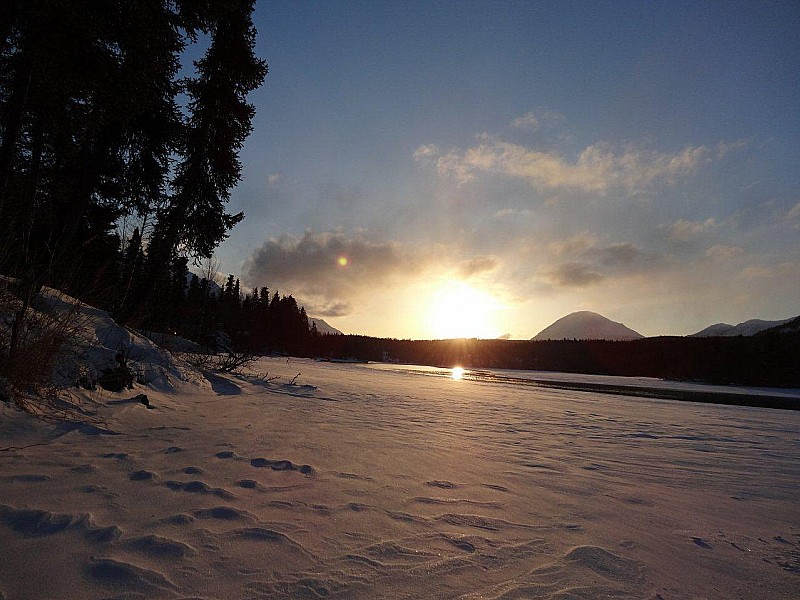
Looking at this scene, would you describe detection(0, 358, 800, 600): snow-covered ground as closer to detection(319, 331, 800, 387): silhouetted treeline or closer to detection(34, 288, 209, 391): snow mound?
detection(34, 288, 209, 391): snow mound

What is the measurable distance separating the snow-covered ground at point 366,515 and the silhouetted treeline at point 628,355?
54407 mm

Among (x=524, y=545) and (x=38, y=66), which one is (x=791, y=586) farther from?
(x=38, y=66)

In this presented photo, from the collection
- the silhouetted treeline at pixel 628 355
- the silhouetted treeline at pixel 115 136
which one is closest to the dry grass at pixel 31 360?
the silhouetted treeline at pixel 115 136

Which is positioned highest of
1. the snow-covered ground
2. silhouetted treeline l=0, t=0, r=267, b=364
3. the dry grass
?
silhouetted treeline l=0, t=0, r=267, b=364

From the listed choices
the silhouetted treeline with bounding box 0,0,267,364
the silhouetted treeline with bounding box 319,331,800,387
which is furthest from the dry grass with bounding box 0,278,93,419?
the silhouetted treeline with bounding box 319,331,800,387

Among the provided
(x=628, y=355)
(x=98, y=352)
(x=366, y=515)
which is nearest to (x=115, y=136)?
(x=98, y=352)

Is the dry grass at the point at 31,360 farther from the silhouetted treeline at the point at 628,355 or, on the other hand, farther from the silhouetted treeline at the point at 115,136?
the silhouetted treeline at the point at 628,355

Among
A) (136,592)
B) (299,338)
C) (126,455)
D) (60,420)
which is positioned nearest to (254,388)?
(60,420)

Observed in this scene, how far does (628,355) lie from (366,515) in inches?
3034

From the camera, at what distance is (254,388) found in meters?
8.88

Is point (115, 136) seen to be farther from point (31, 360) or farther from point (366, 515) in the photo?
point (366, 515)

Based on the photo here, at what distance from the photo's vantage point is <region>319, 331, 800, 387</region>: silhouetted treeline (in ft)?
142

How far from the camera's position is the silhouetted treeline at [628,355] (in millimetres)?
43375

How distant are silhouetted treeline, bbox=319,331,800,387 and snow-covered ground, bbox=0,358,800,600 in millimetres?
54407
